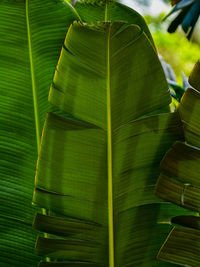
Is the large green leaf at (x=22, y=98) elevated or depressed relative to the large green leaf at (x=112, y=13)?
depressed

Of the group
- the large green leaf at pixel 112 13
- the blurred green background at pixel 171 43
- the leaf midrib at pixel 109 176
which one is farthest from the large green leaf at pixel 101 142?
the blurred green background at pixel 171 43

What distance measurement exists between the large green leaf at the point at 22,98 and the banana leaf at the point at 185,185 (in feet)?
A: 0.98

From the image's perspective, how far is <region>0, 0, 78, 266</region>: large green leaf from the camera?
633 mm

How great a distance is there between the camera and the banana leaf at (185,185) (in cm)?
56

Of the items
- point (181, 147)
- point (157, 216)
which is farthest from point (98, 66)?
point (157, 216)

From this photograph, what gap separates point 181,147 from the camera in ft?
1.86

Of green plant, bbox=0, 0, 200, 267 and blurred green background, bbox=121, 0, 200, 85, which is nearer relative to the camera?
green plant, bbox=0, 0, 200, 267

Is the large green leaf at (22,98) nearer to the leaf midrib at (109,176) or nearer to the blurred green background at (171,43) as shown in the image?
the leaf midrib at (109,176)

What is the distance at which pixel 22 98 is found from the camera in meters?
0.66

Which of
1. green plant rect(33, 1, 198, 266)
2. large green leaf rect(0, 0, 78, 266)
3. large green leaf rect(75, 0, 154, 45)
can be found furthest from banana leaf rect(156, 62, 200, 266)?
large green leaf rect(0, 0, 78, 266)

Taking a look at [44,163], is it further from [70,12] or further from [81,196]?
[70,12]

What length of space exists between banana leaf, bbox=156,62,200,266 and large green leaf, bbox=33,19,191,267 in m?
0.03

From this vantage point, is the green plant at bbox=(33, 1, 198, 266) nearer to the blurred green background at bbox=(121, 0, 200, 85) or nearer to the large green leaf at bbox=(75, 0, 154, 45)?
the large green leaf at bbox=(75, 0, 154, 45)

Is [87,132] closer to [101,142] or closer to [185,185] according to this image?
[101,142]
